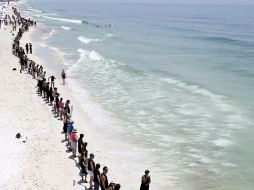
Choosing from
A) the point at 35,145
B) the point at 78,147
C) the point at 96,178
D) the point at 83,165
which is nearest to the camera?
the point at 96,178

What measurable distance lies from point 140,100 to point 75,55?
2174 cm

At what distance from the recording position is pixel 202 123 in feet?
80.0

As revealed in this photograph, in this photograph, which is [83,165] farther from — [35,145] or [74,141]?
[35,145]

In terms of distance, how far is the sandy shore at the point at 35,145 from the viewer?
1563 cm

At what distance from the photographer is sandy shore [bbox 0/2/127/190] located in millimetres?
15633

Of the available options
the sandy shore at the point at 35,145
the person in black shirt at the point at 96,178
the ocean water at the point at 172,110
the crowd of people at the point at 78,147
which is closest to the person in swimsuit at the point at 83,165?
the crowd of people at the point at 78,147

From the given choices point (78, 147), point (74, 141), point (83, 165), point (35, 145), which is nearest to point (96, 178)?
point (83, 165)

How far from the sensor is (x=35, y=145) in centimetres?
1883

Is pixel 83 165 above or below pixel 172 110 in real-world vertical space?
above

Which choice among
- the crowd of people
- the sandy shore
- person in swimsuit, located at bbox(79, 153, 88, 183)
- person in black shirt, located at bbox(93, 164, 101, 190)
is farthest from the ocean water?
person in black shirt, located at bbox(93, 164, 101, 190)

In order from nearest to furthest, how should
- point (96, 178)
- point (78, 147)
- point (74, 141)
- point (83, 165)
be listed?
point (96, 178) → point (83, 165) → point (78, 147) → point (74, 141)

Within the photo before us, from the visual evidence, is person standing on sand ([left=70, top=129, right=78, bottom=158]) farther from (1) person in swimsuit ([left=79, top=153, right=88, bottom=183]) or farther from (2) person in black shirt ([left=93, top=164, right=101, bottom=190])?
(2) person in black shirt ([left=93, top=164, right=101, bottom=190])

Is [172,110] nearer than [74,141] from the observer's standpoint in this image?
No

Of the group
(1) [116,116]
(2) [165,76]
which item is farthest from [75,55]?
(1) [116,116]
